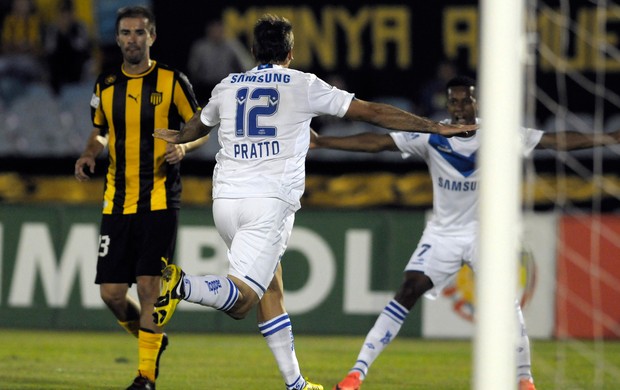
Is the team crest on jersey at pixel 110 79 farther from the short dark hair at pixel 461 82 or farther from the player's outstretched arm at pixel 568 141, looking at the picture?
the player's outstretched arm at pixel 568 141

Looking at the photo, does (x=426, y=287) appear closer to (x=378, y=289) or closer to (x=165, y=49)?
(x=378, y=289)

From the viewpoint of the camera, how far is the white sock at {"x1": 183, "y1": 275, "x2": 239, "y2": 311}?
20.4ft

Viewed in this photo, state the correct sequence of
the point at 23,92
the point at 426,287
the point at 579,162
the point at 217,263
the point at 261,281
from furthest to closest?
the point at 23,92, the point at 579,162, the point at 217,263, the point at 426,287, the point at 261,281

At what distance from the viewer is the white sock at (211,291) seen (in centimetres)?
622

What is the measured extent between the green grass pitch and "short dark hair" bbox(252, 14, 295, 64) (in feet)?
7.59

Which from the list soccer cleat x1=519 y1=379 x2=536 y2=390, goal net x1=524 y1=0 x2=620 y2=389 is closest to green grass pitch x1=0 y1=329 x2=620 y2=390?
goal net x1=524 y1=0 x2=620 y2=389

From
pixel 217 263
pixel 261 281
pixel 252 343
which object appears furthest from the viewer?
pixel 217 263

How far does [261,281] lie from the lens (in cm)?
645

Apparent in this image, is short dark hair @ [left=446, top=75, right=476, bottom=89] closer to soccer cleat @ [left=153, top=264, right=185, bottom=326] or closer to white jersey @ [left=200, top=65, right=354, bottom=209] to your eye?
white jersey @ [left=200, top=65, right=354, bottom=209]

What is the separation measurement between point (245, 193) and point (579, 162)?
8272mm

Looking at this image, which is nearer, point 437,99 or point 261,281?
point 261,281

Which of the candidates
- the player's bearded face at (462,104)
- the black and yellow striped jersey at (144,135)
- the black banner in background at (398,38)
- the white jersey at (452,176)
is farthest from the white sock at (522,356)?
the black banner in background at (398,38)

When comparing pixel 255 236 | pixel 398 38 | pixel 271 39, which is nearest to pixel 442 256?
pixel 255 236

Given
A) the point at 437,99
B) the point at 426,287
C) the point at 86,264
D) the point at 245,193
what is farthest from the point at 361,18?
the point at 245,193
